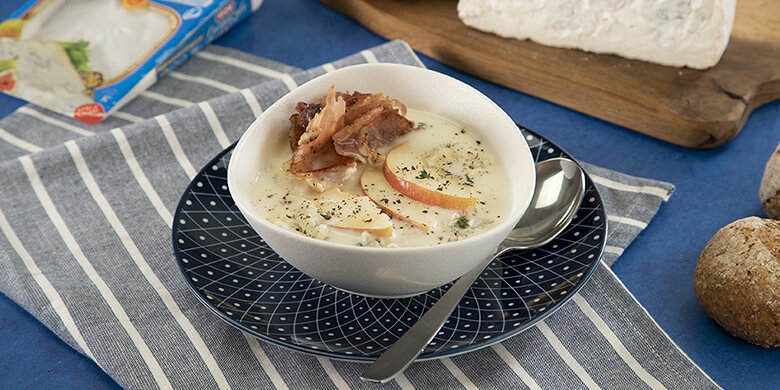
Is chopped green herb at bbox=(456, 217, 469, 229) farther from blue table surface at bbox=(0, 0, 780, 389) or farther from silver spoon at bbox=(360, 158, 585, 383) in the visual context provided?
blue table surface at bbox=(0, 0, 780, 389)

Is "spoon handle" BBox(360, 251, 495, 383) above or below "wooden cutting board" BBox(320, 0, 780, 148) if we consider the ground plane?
above

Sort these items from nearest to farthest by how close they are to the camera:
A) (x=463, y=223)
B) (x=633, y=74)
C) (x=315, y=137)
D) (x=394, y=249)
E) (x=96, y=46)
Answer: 1. (x=394, y=249)
2. (x=463, y=223)
3. (x=315, y=137)
4. (x=633, y=74)
5. (x=96, y=46)

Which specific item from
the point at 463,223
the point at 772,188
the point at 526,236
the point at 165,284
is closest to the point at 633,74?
the point at 772,188

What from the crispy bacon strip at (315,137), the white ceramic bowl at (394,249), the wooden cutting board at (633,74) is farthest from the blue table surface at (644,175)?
the crispy bacon strip at (315,137)

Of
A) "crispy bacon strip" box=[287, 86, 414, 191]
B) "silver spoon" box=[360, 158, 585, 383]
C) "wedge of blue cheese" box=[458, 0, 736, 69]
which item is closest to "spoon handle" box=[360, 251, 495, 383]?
"silver spoon" box=[360, 158, 585, 383]

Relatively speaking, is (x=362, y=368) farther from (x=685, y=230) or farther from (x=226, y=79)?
(x=226, y=79)

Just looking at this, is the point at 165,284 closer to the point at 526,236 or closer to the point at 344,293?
the point at 344,293
